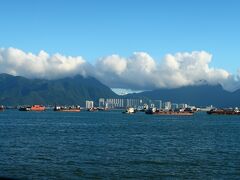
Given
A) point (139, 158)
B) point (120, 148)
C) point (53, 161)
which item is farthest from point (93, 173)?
point (120, 148)

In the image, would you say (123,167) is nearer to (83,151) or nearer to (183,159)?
(183,159)

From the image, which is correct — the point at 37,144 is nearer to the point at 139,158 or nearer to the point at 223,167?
the point at 139,158

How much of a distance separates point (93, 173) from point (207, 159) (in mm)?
17144

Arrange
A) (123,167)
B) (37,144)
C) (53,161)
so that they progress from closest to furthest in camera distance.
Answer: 1. (123,167)
2. (53,161)
3. (37,144)

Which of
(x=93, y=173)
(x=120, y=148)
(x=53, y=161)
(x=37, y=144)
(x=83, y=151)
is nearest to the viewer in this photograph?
(x=93, y=173)

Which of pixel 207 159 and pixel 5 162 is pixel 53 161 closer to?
pixel 5 162

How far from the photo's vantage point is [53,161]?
52.9 meters

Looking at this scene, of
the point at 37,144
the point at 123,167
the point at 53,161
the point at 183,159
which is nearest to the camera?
the point at 123,167

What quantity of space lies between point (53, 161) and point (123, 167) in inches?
329

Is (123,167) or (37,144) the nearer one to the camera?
(123,167)

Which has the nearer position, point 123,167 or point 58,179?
point 58,179

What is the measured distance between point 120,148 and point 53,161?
18.3 meters

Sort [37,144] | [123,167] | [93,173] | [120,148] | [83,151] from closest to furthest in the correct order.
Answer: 1. [93,173]
2. [123,167]
3. [83,151]
4. [120,148]
5. [37,144]

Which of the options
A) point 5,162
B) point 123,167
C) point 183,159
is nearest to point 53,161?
point 5,162
